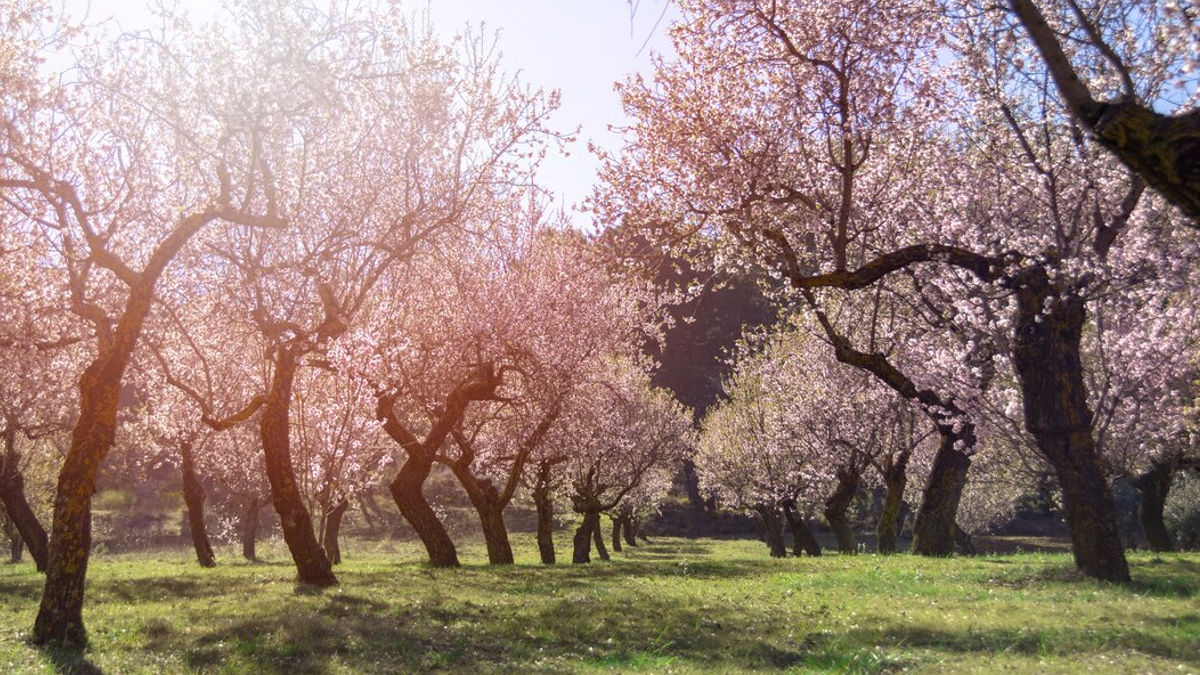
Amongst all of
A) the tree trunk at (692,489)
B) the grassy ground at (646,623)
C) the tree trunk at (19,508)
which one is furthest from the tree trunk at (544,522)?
the tree trunk at (692,489)

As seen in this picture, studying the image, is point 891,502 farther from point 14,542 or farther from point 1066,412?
point 14,542

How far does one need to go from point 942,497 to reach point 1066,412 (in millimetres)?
11588

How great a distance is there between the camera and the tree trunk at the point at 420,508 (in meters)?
27.2

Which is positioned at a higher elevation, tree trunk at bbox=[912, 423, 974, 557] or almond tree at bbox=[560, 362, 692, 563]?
almond tree at bbox=[560, 362, 692, 563]

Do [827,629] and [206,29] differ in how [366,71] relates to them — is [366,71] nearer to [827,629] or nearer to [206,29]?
[206,29]

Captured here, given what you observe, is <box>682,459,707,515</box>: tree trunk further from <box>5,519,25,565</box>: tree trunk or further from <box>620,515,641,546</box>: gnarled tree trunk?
<box>5,519,25,565</box>: tree trunk

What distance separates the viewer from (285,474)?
63.6 ft

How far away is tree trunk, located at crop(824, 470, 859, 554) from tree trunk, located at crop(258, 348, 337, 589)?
75.9ft

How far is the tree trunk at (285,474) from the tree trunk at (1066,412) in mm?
13656

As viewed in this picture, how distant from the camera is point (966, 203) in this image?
19.6m

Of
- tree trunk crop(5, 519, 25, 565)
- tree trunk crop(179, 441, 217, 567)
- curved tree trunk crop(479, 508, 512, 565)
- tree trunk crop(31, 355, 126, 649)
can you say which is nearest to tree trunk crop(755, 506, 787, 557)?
curved tree trunk crop(479, 508, 512, 565)

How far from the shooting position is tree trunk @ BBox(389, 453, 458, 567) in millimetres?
27156

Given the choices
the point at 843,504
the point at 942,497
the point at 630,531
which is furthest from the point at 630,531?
the point at 942,497

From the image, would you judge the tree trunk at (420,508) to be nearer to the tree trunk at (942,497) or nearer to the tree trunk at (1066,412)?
the tree trunk at (942,497)
